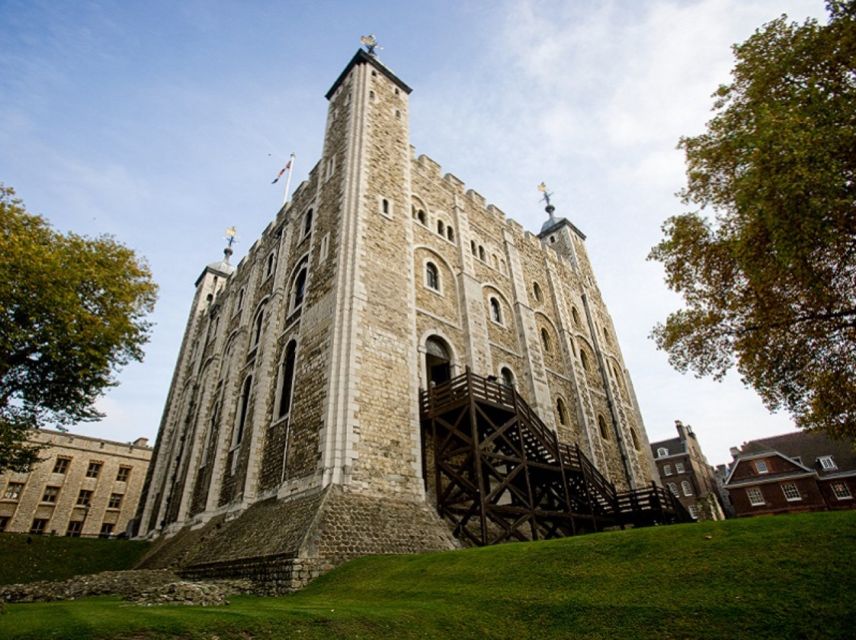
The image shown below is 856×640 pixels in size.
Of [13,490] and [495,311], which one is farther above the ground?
[495,311]

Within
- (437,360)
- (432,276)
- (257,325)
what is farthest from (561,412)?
(257,325)

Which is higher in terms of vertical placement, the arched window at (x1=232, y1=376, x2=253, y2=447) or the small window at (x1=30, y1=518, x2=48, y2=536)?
the arched window at (x1=232, y1=376, x2=253, y2=447)

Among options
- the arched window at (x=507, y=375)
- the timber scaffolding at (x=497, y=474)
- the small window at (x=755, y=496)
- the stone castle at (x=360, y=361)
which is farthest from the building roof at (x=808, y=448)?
the arched window at (x=507, y=375)

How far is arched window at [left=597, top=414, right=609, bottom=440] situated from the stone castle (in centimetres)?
12

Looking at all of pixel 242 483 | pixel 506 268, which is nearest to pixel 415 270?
pixel 506 268

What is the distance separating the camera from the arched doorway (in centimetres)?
1628

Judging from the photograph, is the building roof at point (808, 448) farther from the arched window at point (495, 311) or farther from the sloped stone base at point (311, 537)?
the sloped stone base at point (311, 537)

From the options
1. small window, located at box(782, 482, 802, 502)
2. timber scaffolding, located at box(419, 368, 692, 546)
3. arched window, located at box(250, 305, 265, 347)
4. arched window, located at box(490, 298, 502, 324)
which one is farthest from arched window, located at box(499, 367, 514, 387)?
small window, located at box(782, 482, 802, 502)

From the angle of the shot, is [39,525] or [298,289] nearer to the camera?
[298,289]

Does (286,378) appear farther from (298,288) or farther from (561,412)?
(561,412)

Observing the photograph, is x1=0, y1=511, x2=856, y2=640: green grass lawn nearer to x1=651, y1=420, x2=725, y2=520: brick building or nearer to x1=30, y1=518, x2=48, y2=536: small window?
x1=30, y1=518, x2=48, y2=536: small window

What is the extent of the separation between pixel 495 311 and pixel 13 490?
3448 centimetres

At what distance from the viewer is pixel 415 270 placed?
1741 cm

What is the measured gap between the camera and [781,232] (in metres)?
8.12
